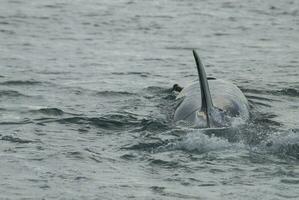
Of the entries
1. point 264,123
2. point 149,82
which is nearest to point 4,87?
point 149,82

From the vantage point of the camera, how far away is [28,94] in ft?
47.5

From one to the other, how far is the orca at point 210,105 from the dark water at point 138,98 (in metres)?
0.23

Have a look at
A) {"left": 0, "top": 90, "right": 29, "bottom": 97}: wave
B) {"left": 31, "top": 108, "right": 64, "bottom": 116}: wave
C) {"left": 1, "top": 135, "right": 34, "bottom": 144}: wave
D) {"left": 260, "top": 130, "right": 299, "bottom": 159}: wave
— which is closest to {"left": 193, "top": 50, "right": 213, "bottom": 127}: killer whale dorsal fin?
{"left": 260, "top": 130, "right": 299, "bottom": 159}: wave

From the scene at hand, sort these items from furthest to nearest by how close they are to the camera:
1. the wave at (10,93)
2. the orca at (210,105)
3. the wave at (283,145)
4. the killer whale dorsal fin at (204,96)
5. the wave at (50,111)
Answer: the wave at (10,93) → the wave at (50,111) → the orca at (210,105) → the killer whale dorsal fin at (204,96) → the wave at (283,145)

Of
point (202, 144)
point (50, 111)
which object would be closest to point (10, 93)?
point (50, 111)

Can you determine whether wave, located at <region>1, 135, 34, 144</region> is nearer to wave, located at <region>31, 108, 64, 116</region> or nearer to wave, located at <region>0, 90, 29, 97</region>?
wave, located at <region>31, 108, 64, 116</region>

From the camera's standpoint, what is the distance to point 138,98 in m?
14.4

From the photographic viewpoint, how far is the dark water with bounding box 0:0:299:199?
30.7ft

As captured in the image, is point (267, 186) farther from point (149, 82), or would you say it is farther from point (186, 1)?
point (186, 1)

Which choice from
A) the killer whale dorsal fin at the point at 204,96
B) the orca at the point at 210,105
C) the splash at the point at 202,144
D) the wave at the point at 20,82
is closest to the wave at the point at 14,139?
the splash at the point at 202,144

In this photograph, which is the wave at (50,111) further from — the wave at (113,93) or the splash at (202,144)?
the splash at (202,144)

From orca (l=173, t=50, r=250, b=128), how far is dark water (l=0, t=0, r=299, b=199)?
0.75 feet

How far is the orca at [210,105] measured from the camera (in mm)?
10938

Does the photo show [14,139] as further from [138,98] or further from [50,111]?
[138,98]
